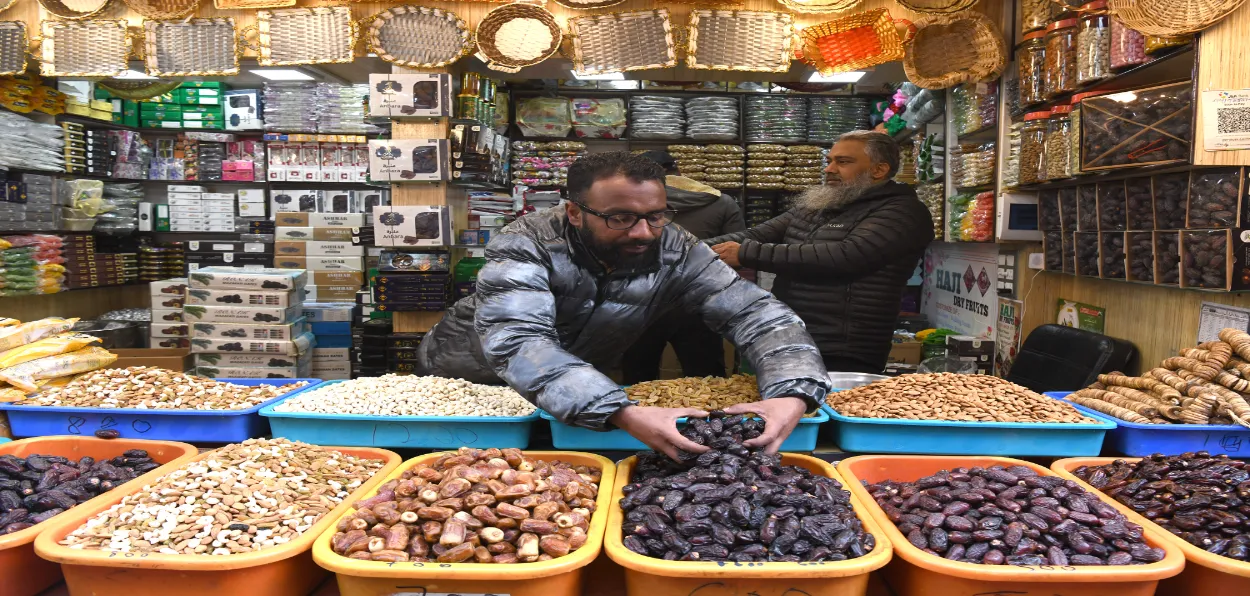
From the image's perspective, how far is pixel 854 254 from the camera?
2748mm

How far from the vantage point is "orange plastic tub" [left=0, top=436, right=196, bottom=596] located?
1.22m

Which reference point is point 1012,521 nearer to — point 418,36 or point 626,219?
point 626,219

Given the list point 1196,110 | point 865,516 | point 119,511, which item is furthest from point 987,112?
point 119,511

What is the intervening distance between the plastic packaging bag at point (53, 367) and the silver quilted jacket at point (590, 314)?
1.25 meters

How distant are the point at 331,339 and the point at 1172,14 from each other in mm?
4692

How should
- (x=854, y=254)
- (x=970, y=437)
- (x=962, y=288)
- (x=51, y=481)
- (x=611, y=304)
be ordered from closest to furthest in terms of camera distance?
(x=51, y=481) < (x=970, y=437) < (x=611, y=304) < (x=854, y=254) < (x=962, y=288)

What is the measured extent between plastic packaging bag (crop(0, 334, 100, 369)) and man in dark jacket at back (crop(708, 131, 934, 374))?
2138mm

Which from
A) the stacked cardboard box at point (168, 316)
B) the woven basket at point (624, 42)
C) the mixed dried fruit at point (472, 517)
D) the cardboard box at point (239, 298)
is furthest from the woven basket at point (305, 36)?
the mixed dried fruit at point (472, 517)

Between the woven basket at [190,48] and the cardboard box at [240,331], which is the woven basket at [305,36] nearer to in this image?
the woven basket at [190,48]

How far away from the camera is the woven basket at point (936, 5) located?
354cm

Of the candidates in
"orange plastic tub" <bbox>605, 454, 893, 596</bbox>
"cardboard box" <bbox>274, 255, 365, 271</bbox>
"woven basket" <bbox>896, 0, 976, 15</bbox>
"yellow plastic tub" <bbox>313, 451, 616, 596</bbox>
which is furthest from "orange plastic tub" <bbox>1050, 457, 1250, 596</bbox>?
"cardboard box" <bbox>274, 255, 365, 271</bbox>

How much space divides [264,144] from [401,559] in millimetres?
6342

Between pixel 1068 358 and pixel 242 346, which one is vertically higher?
pixel 1068 358

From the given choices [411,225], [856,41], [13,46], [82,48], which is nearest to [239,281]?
[411,225]
